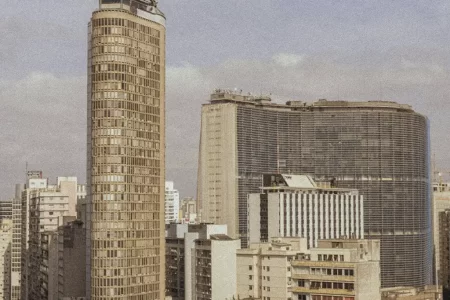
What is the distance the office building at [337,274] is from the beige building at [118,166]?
3545 centimetres

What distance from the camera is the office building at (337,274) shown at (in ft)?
577

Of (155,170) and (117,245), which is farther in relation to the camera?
(155,170)

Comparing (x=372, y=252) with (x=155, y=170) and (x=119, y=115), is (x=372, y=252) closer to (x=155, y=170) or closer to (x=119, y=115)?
(x=155, y=170)

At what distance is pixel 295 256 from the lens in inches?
7589

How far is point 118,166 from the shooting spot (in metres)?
187

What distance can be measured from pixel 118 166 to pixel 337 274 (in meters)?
56.6

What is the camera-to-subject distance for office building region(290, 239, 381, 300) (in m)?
176

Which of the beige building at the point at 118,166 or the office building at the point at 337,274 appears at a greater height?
the beige building at the point at 118,166

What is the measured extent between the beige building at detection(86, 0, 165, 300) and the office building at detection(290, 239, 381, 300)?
3545 cm

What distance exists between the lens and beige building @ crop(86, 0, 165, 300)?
602 ft

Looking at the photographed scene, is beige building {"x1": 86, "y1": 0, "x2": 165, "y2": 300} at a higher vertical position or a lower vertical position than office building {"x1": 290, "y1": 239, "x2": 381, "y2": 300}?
higher

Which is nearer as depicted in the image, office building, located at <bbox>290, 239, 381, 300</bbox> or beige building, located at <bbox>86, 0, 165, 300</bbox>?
office building, located at <bbox>290, 239, 381, 300</bbox>

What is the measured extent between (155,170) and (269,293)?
41.7 metres

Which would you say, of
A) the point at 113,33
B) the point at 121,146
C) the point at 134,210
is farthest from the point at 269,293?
the point at 113,33
